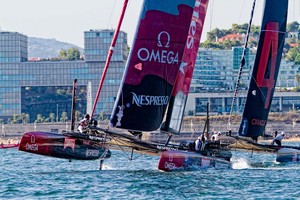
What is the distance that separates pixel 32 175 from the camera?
3394 centimetres

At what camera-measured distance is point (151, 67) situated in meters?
34.0

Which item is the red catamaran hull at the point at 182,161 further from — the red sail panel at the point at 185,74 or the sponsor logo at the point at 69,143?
the sponsor logo at the point at 69,143

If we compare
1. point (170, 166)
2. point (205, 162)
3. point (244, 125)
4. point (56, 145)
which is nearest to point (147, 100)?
point (170, 166)

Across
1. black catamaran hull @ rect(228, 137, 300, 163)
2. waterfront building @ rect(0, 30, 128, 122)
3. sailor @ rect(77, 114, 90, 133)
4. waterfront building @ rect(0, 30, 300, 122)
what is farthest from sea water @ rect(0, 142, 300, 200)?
waterfront building @ rect(0, 30, 128, 122)

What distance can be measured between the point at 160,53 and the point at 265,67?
9.25 m

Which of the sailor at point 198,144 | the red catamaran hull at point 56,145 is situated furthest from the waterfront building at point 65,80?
the red catamaran hull at point 56,145

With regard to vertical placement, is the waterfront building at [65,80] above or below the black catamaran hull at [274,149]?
above

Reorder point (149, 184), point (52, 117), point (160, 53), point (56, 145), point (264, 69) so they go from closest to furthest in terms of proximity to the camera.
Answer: point (149, 184) → point (56, 145) → point (160, 53) → point (264, 69) → point (52, 117)

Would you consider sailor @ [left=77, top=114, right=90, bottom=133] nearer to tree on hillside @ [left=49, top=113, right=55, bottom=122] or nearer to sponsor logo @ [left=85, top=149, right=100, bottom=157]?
sponsor logo @ [left=85, top=149, right=100, bottom=157]

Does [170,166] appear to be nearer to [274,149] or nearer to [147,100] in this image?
[147,100]

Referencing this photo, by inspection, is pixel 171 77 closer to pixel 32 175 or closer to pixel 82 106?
pixel 32 175

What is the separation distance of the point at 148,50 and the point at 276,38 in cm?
1043

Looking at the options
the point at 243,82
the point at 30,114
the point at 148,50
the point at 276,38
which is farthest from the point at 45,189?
the point at 243,82

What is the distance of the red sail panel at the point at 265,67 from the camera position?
4209cm
